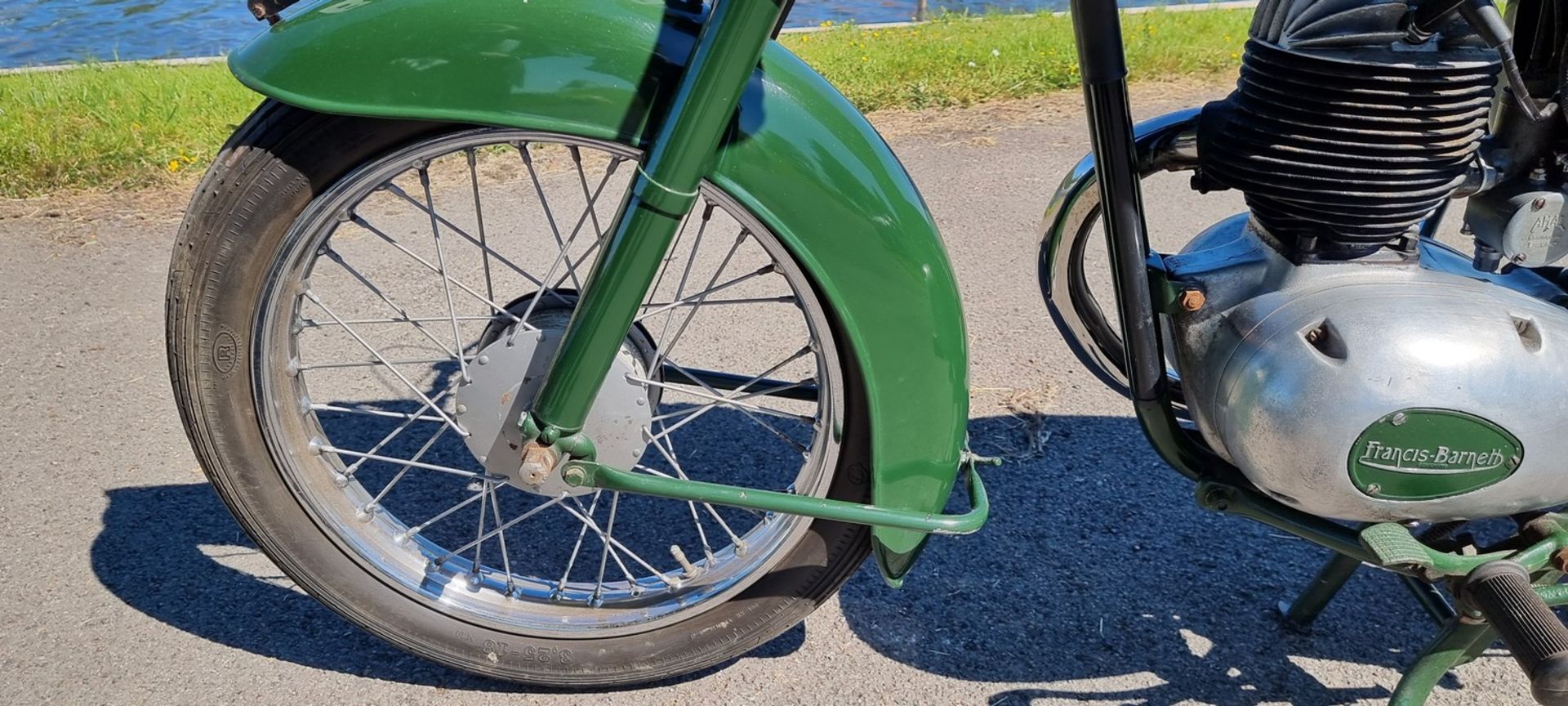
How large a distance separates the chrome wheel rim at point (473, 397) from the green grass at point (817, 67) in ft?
3.29

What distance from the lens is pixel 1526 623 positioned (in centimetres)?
147

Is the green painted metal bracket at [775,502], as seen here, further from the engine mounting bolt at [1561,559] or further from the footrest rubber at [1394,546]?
the engine mounting bolt at [1561,559]

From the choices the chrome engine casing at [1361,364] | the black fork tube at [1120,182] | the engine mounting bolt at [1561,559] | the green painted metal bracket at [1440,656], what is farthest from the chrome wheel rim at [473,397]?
the engine mounting bolt at [1561,559]

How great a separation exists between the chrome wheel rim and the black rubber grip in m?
0.88

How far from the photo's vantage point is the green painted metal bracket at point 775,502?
1.56 metres

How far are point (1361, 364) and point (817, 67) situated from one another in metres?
3.67

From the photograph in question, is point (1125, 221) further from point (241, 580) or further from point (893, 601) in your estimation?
point (241, 580)

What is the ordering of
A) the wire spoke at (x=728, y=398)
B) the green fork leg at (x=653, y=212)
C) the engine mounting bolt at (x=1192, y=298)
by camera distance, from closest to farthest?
the green fork leg at (x=653, y=212)
the engine mounting bolt at (x=1192, y=298)
the wire spoke at (x=728, y=398)

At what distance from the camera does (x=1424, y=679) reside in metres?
1.64

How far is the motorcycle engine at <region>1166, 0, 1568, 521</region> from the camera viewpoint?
1.37 m

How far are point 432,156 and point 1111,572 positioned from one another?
138 cm

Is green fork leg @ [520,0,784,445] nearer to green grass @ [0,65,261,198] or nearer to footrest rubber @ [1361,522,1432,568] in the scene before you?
footrest rubber @ [1361,522,1432,568]

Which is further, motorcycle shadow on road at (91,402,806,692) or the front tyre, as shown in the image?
motorcycle shadow on road at (91,402,806,692)

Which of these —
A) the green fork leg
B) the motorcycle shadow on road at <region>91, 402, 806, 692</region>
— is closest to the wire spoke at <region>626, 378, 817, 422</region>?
the green fork leg
